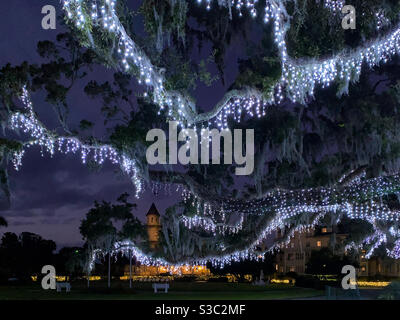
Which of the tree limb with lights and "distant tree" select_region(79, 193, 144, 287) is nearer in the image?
the tree limb with lights

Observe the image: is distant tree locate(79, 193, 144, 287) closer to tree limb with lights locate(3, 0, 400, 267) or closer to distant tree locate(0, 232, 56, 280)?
tree limb with lights locate(3, 0, 400, 267)

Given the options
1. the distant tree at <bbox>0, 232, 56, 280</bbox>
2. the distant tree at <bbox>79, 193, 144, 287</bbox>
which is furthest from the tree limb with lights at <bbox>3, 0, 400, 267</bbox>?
the distant tree at <bbox>0, 232, 56, 280</bbox>

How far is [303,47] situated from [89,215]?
18504 mm

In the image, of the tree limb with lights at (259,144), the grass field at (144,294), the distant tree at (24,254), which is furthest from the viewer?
the distant tree at (24,254)

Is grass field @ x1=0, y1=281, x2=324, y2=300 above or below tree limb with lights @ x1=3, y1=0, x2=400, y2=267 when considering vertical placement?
below

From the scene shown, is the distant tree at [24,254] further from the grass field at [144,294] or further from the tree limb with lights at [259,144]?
the tree limb with lights at [259,144]

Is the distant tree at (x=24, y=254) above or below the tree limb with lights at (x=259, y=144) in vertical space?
below

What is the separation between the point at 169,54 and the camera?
11602mm

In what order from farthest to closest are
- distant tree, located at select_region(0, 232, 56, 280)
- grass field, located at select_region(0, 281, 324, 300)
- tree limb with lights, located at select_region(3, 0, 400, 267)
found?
distant tree, located at select_region(0, 232, 56, 280) → grass field, located at select_region(0, 281, 324, 300) → tree limb with lights, located at select_region(3, 0, 400, 267)

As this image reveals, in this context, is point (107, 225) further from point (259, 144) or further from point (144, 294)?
point (259, 144)

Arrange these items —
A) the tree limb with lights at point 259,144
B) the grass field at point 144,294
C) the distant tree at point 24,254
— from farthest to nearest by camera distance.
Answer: the distant tree at point 24,254 < the grass field at point 144,294 < the tree limb with lights at point 259,144

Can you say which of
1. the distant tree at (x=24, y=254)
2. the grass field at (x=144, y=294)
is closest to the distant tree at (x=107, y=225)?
the grass field at (x=144, y=294)
